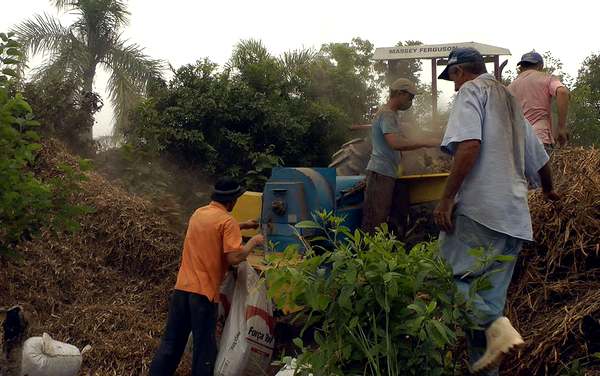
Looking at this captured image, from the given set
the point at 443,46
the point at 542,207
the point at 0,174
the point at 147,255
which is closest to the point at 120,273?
the point at 147,255

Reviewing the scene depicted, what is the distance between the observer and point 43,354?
505 centimetres

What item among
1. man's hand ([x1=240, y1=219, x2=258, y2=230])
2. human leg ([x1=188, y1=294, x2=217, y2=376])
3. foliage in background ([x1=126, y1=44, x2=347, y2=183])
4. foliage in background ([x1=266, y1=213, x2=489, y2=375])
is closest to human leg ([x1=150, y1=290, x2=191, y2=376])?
human leg ([x1=188, y1=294, x2=217, y2=376])

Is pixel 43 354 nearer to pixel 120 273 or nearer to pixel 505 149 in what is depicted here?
pixel 120 273

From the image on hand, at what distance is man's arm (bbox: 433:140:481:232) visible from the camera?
3854mm

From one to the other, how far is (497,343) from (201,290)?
7.86 ft

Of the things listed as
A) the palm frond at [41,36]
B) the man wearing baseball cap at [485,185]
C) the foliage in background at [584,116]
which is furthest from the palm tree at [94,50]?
the man wearing baseball cap at [485,185]

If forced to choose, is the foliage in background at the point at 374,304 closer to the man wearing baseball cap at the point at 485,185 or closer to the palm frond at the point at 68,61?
the man wearing baseball cap at the point at 485,185

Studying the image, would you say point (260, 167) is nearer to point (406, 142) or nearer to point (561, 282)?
point (406, 142)

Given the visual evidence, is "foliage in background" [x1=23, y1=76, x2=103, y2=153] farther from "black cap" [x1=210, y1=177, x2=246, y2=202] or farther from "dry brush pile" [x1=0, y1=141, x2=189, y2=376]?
"black cap" [x1=210, y1=177, x2=246, y2=202]

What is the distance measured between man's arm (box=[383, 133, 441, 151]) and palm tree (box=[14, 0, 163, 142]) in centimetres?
927

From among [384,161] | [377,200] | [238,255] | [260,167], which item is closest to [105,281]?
[238,255]

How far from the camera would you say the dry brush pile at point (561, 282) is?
4.17 meters

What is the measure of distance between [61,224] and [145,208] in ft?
9.61

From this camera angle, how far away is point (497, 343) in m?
3.44
